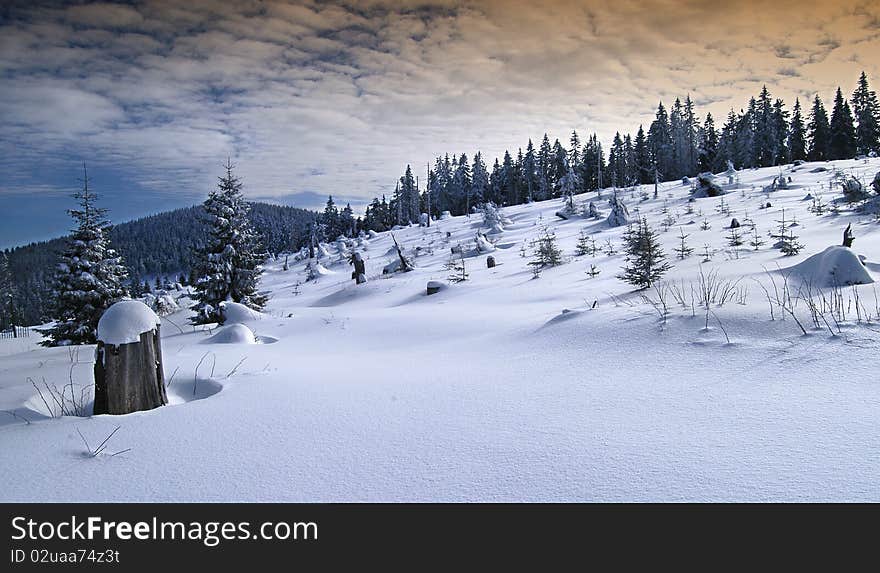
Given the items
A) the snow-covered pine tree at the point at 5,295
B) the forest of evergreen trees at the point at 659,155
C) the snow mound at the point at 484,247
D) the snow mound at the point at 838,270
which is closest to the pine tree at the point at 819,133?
the forest of evergreen trees at the point at 659,155

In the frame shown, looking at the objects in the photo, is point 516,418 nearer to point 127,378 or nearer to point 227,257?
point 127,378

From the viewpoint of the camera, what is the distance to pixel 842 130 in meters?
47.5

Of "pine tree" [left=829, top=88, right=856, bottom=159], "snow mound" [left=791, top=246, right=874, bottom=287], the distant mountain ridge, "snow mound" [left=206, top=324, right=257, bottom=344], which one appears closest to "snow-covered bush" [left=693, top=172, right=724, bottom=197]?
"snow mound" [left=791, top=246, right=874, bottom=287]

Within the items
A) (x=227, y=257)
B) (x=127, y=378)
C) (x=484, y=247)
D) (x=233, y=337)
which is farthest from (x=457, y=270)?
(x=127, y=378)

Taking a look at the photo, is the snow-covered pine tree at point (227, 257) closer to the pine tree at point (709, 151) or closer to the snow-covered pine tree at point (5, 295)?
the snow-covered pine tree at point (5, 295)

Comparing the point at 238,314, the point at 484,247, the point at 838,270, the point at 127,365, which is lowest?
the point at 238,314

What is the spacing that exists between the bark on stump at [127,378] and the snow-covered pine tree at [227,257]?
14.2 m

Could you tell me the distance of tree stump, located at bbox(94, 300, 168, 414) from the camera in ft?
10.9

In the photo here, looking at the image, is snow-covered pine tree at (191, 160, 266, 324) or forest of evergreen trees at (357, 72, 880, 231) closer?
snow-covered pine tree at (191, 160, 266, 324)

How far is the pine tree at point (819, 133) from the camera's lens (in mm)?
49469

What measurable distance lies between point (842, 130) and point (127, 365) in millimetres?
65620

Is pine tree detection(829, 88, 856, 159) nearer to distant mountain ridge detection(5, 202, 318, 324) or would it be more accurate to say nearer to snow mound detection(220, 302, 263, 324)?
snow mound detection(220, 302, 263, 324)
